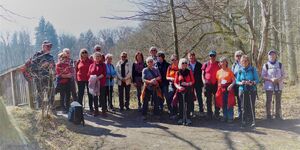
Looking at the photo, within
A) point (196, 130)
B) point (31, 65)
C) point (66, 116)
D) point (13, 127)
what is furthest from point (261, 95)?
point (13, 127)

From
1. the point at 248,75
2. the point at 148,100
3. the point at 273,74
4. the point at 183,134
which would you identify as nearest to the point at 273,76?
the point at 273,74

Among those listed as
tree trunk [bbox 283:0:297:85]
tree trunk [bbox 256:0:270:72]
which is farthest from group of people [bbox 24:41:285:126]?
tree trunk [bbox 283:0:297:85]

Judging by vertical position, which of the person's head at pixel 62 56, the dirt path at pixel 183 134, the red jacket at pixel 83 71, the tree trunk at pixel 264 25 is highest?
the tree trunk at pixel 264 25

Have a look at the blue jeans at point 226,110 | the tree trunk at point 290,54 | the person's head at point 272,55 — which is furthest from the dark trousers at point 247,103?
the tree trunk at point 290,54

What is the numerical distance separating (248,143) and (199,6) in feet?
22.2

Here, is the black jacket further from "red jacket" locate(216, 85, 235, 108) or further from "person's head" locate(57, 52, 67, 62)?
"person's head" locate(57, 52, 67, 62)

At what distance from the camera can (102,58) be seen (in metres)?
9.97

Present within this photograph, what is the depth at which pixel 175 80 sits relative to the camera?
9.35 m

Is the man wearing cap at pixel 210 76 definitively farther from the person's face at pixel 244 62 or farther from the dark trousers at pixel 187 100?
the person's face at pixel 244 62

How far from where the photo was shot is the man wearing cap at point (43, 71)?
9.25 metres

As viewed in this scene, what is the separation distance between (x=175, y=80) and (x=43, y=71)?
3306 mm

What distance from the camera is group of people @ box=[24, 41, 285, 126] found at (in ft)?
29.8

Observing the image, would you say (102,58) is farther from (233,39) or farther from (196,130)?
(233,39)

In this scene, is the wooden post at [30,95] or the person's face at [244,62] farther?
the wooden post at [30,95]
